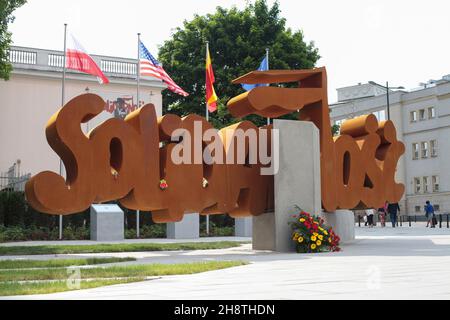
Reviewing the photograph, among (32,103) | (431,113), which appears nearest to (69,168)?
(32,103)

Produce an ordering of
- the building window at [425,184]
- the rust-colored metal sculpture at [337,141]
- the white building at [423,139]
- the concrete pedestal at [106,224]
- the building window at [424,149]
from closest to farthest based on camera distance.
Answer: the rust-colored metal sculpture at [337,141]
the concrete pedestal at [106,224]
the white building at [423,139]
the building window at [425,184]
the building window at [424,149]

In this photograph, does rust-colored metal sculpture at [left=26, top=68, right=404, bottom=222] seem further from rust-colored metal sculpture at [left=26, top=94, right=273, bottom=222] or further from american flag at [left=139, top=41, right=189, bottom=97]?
american flag at [left=139, top=41, right=189, bottom=97]

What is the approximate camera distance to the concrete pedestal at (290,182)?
1800 centimetres

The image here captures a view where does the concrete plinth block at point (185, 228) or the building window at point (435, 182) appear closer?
the concrete plinth block at point (185, 228)

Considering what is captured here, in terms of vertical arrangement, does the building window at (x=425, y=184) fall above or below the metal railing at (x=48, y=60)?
below

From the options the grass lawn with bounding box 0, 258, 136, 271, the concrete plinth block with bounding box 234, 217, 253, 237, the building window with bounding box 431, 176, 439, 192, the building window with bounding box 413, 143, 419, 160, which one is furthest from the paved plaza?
the building window with bounding box 413, 143, 419, 160

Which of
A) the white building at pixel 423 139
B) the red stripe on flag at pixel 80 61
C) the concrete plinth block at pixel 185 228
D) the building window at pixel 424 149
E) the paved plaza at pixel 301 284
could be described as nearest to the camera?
the paved plaza at pixel 301 284

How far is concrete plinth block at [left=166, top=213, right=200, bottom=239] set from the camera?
30.5m

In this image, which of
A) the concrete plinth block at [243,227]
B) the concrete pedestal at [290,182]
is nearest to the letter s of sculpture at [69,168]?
the concrete pedestal at [290,182]

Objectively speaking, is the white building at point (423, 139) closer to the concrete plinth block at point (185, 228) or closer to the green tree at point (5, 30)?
the concrete plinth block at point (185, 228)

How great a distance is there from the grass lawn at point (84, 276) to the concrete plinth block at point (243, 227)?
18.4 meters

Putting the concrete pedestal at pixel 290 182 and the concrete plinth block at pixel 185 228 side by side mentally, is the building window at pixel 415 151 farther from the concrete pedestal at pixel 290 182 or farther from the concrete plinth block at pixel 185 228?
the concrete pedestal at pixel 290 182

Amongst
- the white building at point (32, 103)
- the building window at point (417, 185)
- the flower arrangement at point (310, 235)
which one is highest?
the white building at point (32, 103)
